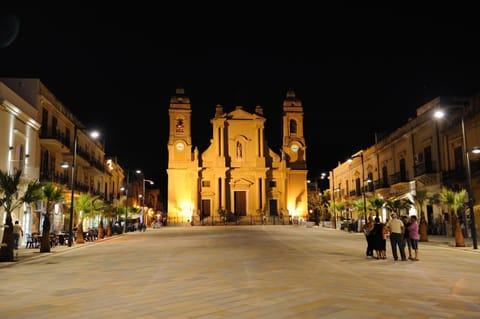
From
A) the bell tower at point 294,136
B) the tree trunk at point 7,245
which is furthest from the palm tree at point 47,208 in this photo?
the bell tower at point 294,136

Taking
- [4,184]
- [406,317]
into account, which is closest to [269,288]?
[406,317]

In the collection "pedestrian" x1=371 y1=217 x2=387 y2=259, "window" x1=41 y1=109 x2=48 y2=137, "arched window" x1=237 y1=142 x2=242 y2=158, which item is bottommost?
"pedestrian" x1=371 y1=217 x2=387 y2=259

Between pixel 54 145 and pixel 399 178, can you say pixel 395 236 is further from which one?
pixel 399 178

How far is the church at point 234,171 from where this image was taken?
66688 mm

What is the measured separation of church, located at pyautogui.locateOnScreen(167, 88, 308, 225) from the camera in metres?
66.7

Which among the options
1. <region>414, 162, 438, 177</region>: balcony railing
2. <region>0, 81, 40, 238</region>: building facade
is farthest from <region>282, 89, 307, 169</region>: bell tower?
<region>0, 81, 40, 238</region>: building facade

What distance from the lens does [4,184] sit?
59.1ft

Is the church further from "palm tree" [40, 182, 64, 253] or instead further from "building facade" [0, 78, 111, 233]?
"palm tree" [40, 182, 64, 253]

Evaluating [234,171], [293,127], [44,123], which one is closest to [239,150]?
[234,171]

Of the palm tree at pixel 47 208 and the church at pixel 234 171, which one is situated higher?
the church at pixel 234 171

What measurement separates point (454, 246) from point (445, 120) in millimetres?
12562

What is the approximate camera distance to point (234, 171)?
68.1m

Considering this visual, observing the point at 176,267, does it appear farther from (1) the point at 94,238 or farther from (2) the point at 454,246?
(1) the point at 94,238

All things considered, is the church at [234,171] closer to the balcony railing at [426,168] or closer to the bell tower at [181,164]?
the bell tower at [181,164]
